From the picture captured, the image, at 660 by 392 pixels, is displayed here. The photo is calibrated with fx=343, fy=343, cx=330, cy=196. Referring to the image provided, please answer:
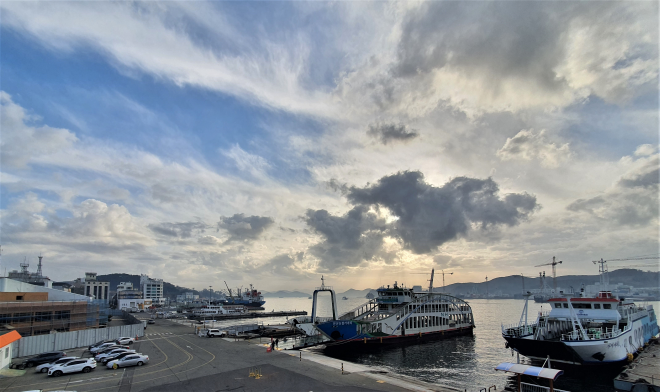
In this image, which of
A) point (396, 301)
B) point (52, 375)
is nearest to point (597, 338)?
point (396, 301)

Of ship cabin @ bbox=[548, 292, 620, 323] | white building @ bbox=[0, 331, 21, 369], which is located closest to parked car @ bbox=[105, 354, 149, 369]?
white building @ bbox=[0, 331, 21, 369]

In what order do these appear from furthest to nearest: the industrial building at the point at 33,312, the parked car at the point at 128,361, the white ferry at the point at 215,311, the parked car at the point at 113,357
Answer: the white ferry at the point at 215,311, the industrial building at the point at 33,312, the parked car at the point at 113,357, the parked car at the point at 128,361

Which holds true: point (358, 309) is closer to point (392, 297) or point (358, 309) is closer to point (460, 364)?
point (392, 297)

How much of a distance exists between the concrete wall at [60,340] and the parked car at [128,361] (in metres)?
12.2

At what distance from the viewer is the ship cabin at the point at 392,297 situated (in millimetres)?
66062

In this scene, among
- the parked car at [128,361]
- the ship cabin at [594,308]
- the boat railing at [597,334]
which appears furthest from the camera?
the ship cabin at [594,308]

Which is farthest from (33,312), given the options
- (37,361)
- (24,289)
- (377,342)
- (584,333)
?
(584,333)

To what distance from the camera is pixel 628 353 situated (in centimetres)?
4006

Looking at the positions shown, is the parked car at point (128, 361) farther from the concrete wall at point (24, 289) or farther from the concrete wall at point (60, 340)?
the concrete wall at point (24, 289)

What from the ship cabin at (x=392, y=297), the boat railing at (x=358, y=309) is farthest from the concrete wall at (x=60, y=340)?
Result: the ship cabin at (x=392, y=297)

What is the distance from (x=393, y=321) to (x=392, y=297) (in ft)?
22.3

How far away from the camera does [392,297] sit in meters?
66.6

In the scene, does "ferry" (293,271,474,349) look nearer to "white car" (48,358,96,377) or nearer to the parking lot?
the parking lot

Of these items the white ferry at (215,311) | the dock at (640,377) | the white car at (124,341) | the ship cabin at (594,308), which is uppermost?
the ship cabin at (594,308)
